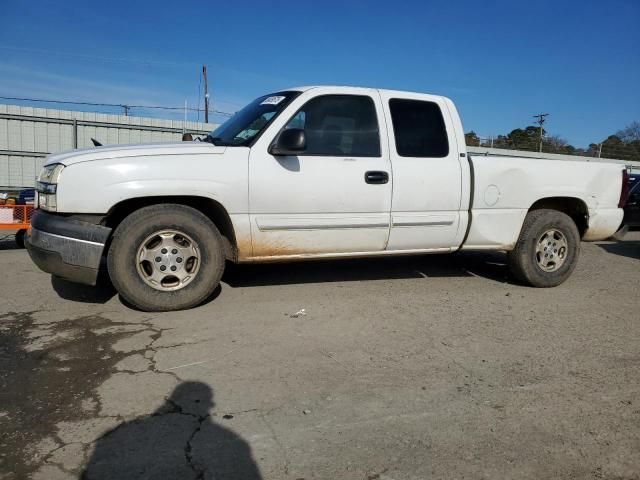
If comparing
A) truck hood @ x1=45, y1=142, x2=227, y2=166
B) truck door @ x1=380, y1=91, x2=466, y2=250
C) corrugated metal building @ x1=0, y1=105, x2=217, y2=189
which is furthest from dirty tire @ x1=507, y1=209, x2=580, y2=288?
corrugated metal building @ x1=0, y1=105, x2=217, y2=189

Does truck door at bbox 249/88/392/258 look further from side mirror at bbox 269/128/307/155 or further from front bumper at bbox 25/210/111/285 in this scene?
front bumper at bbox 25/210/111/285

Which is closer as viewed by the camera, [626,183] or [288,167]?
[288,167]

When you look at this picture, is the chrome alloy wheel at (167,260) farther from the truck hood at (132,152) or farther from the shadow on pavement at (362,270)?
the shadow on pavement at (362,270)

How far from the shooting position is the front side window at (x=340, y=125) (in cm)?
455

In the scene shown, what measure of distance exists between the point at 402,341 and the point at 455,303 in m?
1.23

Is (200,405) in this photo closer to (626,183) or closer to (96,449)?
(96,449)

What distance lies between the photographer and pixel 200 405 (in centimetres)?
276

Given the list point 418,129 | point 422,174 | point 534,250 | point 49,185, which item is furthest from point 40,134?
point 534,250

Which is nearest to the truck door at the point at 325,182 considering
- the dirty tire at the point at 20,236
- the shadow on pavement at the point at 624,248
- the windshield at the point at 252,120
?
the windshield at the point at 252,120

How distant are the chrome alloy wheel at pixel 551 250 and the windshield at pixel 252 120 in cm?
305

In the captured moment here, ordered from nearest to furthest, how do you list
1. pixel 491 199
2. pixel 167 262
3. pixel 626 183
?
pixel 167 262
pixel 491 199
pixel 626 183

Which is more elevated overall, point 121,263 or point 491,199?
point 491,199

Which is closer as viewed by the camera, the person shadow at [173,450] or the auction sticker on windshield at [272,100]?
the person shadow at [173,450]

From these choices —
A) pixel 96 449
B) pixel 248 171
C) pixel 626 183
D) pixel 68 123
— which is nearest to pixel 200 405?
pixel 96 449
